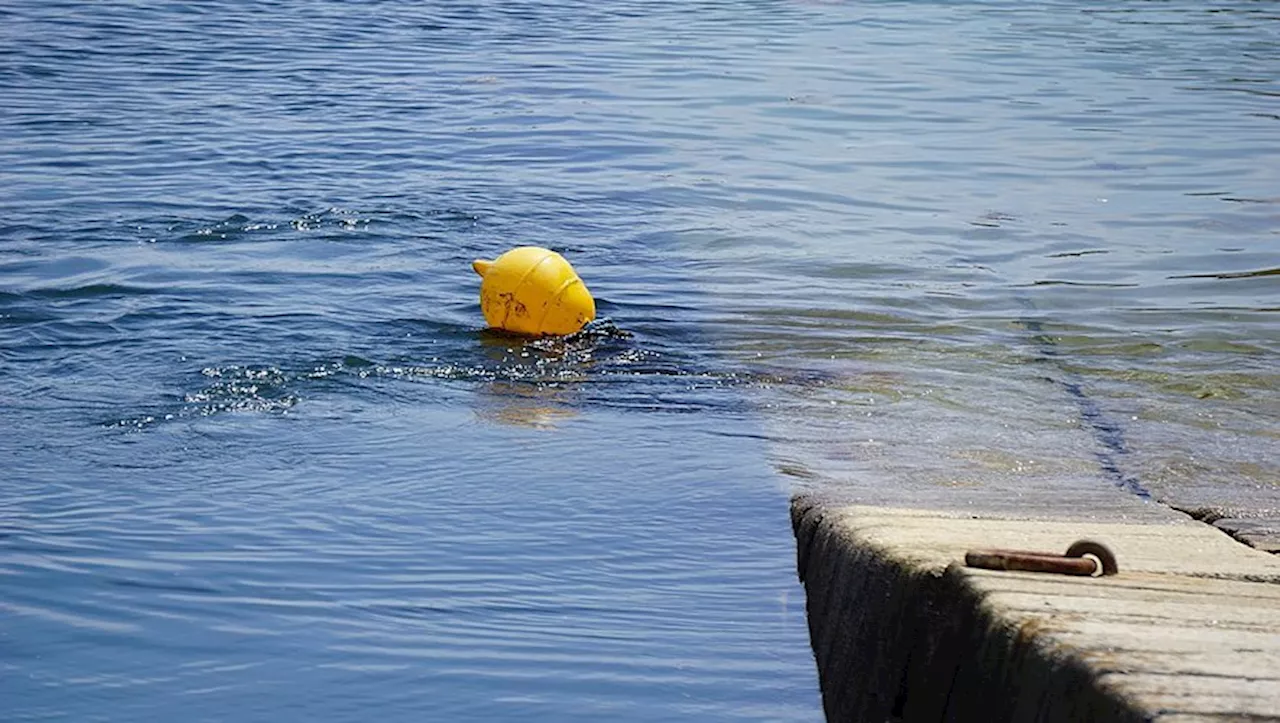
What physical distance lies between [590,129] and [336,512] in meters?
9.31

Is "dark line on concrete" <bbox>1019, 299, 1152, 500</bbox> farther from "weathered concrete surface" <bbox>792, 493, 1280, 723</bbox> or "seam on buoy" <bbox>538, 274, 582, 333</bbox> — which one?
"seam on buoy" <bbox>538, 274, 582, 333</bbox>

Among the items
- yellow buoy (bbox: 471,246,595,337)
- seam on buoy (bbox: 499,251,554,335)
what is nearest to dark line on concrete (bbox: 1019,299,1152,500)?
yellow buoy (bbox: 471,246,595,337)

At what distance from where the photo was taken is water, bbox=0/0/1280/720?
4.61 meters

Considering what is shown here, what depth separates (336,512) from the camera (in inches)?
219

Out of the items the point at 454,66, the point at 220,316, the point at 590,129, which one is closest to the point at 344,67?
the point at 454,66

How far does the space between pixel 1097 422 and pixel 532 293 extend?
2453 mm

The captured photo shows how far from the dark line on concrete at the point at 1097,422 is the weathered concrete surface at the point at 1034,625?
1432mm

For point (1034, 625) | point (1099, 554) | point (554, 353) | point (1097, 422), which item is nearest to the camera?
point (1034, 625)

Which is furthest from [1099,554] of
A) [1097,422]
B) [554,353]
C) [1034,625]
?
[554,353]

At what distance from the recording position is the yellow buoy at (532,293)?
309 inches

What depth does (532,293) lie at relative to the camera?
7852 millimetres

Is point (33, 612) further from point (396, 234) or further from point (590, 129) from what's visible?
point (590, 129)

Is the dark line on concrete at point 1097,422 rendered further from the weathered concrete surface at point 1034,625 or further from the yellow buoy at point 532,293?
the yellow buoy at point 532,293

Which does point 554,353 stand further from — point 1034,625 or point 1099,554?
point 1034,625
